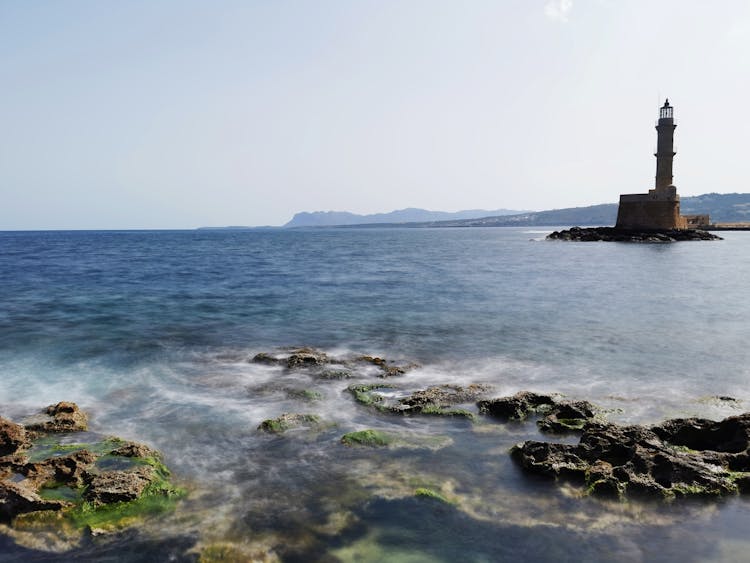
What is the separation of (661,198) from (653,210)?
286 centimetres

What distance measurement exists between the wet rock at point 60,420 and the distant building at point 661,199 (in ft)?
282

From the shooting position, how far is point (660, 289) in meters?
34.1

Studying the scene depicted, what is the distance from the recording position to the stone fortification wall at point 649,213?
81500 millimetres

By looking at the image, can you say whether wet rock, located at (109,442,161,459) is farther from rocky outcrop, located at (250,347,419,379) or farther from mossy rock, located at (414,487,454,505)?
rocky outcrop, located at (250,347,419,379)

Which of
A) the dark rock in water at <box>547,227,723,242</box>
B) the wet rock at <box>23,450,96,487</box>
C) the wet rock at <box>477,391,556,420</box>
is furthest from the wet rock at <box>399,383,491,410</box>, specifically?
the dark rock in water at <box>547,227,723,242</box>

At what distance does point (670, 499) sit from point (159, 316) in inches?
897

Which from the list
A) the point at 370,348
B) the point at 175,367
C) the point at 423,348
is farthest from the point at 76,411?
the point at 423,348

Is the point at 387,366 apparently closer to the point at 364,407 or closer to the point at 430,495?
the point at 364,407

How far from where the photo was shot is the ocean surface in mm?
7711

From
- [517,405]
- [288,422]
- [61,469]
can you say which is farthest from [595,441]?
[61,469]

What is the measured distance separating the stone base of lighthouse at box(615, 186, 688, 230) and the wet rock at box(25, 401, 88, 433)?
85.8 metres

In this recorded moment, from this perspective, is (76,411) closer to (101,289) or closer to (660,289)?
(101,289)

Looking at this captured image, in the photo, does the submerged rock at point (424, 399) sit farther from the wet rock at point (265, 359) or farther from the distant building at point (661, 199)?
the distant building at point (661, 199)

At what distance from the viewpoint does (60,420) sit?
38.9ft
